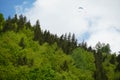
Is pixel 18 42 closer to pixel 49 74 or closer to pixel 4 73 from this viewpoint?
pixel 4 73

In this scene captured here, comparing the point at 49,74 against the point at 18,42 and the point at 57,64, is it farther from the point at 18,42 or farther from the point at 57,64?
the point at 18,42

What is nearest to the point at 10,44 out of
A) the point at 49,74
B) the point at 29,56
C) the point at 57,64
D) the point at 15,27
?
the point at 29,56

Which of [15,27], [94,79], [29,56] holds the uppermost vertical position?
[15,27]

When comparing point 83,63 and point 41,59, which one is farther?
point 83,63

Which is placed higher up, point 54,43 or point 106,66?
point 54,43

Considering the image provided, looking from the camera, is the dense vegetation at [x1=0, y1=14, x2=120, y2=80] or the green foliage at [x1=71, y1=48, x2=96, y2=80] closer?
the dense vegetation at [x1=0, y1=14, x2=120, y2=80]

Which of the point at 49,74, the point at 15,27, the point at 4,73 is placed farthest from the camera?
the point at 15,27

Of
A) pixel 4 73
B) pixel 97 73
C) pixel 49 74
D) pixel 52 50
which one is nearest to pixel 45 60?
pixel 52 50

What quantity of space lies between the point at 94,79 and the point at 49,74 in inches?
2904

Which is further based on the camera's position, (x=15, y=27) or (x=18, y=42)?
(x=15, y=27)

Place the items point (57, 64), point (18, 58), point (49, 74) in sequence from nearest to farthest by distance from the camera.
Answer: point (49, 74)
point (18, 58)
point (57, 64)

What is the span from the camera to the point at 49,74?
101 m

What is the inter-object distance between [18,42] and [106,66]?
57128 mm

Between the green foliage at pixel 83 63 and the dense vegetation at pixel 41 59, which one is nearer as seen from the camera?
the dense vegetation at pixel 41 59
